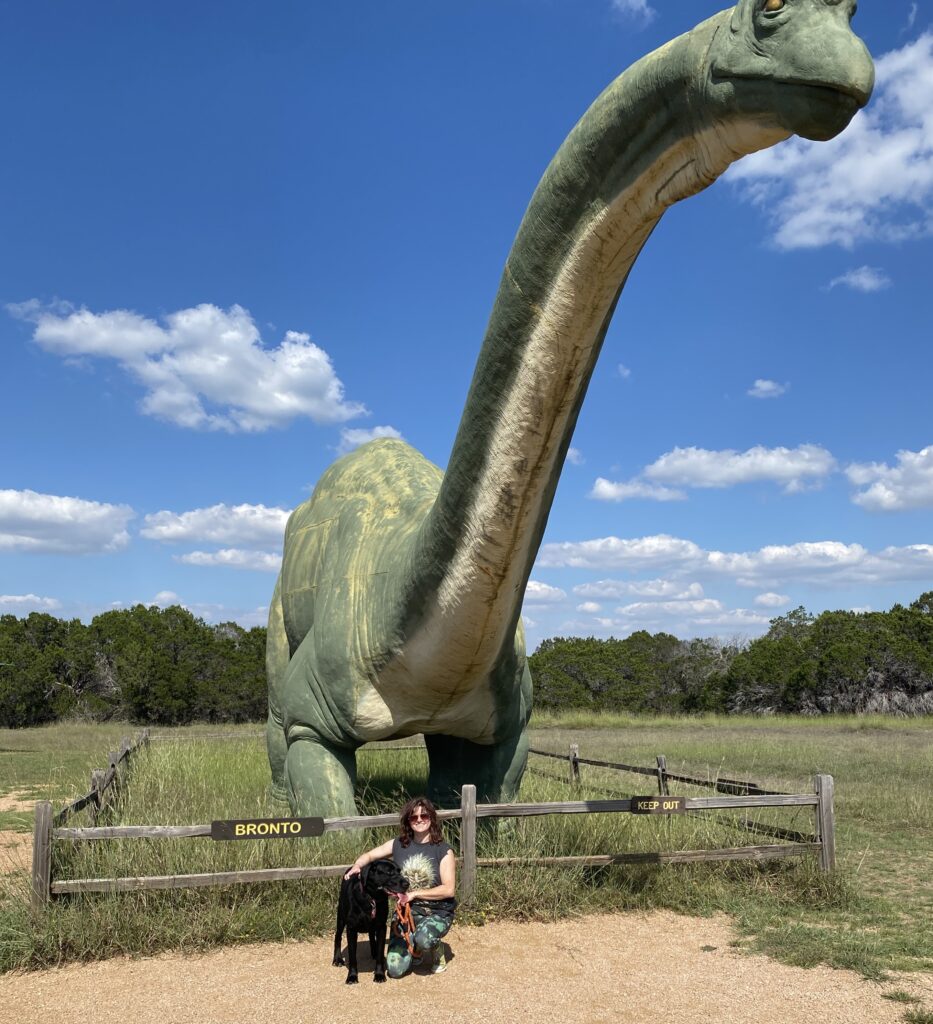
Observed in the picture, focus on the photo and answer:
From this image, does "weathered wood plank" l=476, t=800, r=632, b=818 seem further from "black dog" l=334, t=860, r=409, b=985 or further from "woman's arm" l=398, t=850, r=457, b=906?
"black dog" l=334, t=860, r=409, b=985

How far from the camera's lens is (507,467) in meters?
3.95

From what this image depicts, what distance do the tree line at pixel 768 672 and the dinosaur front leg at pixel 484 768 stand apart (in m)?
20.2

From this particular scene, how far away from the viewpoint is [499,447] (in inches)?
155

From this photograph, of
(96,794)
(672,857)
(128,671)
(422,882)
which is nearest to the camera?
(422,882)

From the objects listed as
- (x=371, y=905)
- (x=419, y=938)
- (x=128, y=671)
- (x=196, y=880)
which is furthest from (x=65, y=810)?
(x=128, y=671)

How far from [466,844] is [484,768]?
96 centimetres

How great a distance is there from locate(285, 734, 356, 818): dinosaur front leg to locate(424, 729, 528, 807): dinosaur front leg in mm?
955

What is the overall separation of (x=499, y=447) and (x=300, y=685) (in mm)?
2445

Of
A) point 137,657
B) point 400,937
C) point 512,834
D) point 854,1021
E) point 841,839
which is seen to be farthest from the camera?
point 137,657

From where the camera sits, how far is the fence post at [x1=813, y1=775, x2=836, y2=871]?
19.0 feet

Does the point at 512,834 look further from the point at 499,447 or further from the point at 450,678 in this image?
the point at 499,447

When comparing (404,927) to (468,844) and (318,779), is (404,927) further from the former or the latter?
(318,779)

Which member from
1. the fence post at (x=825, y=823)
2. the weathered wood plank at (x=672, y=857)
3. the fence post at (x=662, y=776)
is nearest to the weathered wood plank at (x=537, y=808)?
the weathered wood plank at (x=672, y=857)

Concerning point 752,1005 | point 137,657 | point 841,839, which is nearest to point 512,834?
point 752,1005
